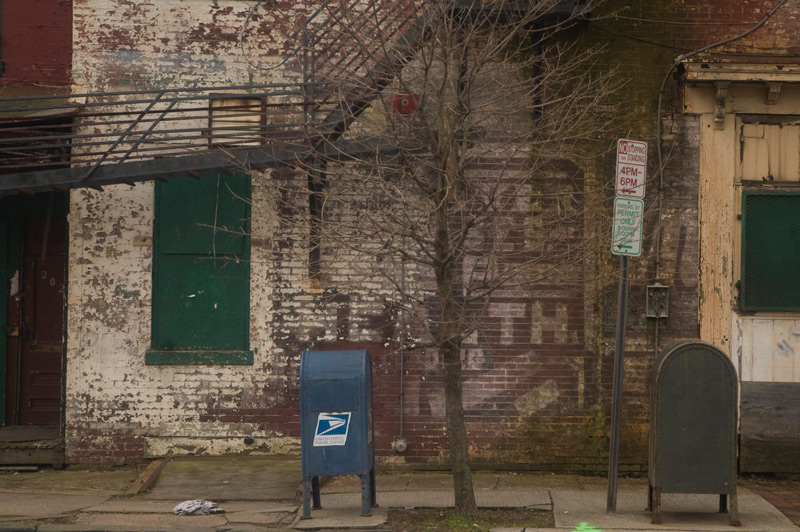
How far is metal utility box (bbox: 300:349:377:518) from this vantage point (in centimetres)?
778

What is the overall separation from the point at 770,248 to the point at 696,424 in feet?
10.2

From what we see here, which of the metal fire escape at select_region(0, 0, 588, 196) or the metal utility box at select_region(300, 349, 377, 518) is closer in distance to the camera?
the metal utility box at select_region(300, 349, 377, 518)

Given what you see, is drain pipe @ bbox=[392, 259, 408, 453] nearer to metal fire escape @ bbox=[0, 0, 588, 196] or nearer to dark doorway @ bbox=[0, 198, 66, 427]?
metal fire escape @ bbox=[0, 0, 588, 196]

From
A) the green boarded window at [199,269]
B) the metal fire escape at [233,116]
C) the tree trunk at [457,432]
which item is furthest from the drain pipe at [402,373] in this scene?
the tree trunk at [457,432]

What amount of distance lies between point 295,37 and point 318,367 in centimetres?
400

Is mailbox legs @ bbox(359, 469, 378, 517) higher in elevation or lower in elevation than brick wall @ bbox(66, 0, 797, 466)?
lower

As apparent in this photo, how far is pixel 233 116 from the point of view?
959 centimetres

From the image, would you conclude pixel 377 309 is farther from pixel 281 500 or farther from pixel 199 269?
pixel 281 500

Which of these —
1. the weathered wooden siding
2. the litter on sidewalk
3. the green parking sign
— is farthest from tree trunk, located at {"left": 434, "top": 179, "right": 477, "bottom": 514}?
the weathered wooden siding

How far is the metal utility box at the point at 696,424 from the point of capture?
7.59 m

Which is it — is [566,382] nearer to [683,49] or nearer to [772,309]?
[772,309]

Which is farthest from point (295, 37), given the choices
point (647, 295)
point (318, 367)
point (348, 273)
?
point (647, 295)

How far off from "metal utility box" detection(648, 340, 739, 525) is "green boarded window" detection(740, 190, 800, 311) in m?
2.52

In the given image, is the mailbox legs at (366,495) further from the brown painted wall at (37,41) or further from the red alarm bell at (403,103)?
the brown painted wall at (37,41)
